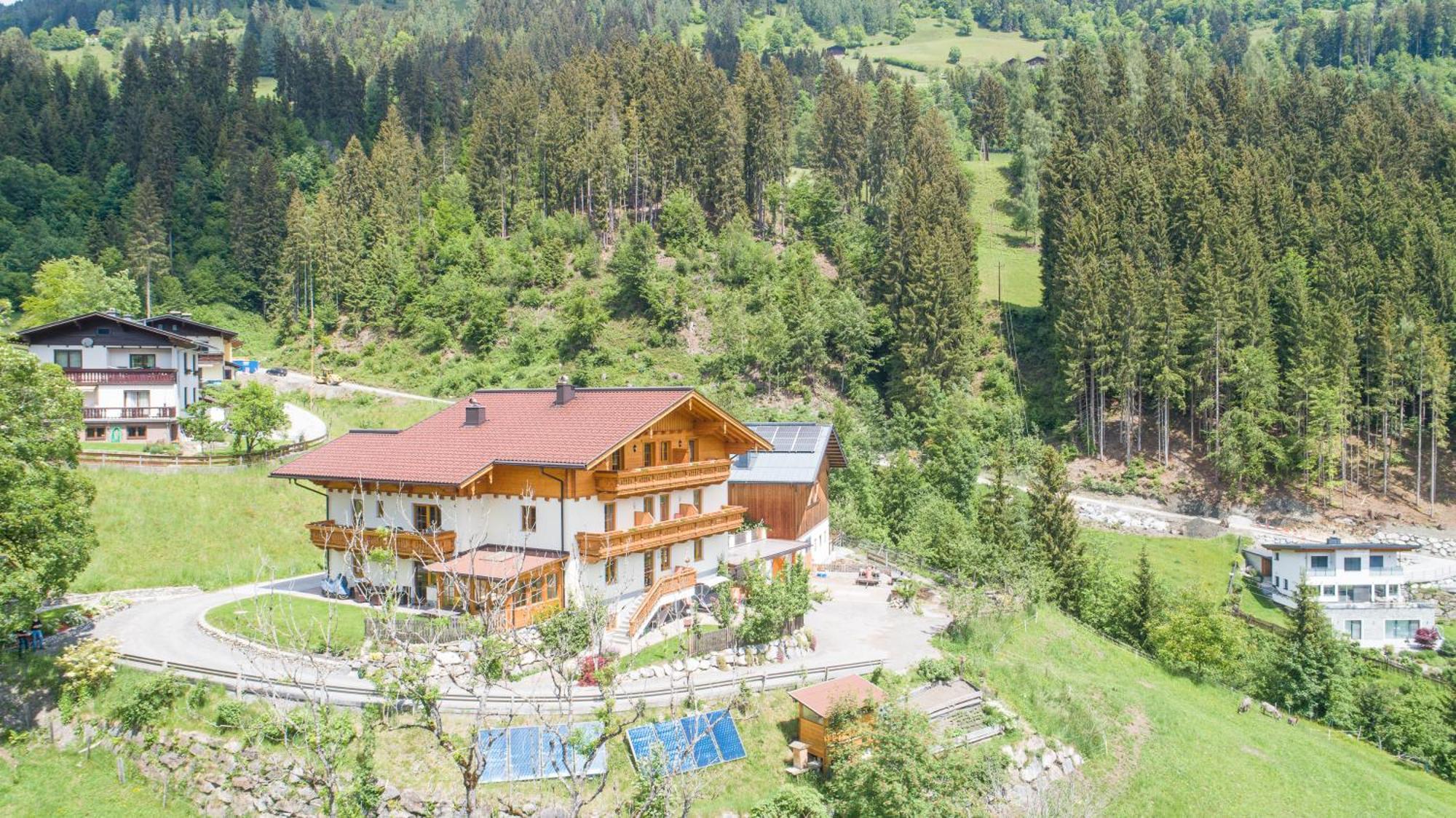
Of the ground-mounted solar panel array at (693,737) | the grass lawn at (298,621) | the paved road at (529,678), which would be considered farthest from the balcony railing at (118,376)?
the ground-mounted solar panel array at (693,737)

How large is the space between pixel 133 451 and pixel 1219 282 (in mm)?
69276

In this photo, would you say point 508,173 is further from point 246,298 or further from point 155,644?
point 155,644

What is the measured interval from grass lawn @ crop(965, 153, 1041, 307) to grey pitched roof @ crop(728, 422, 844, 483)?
4679 cm

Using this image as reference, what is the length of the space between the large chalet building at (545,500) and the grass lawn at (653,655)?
1.11 metres

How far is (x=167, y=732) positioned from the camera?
845 inches

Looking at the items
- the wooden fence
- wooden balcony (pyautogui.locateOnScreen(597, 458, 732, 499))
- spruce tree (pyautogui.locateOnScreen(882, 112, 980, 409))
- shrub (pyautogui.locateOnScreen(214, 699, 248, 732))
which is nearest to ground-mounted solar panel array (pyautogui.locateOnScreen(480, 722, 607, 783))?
shrub (pyautogui.locateOnScreen(214, 699, 248, 732))

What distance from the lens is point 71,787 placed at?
67.6 feet

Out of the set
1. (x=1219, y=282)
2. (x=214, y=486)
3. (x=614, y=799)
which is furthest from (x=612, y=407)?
(x=1219, y=282)

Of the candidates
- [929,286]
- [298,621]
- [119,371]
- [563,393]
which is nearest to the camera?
[298,621]

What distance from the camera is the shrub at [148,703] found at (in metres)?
21.5

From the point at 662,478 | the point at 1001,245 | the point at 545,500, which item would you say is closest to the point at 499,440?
the point at 545,500

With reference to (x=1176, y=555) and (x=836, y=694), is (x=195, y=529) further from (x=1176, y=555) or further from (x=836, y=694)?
(x=1176, y=555)

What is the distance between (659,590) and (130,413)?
37.5 m

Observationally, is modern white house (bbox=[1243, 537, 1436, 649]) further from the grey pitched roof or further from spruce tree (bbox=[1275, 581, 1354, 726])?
the grey pitched roof
